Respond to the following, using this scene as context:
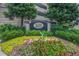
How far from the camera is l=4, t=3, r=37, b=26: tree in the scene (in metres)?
2.08

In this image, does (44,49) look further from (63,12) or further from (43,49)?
(63,12)

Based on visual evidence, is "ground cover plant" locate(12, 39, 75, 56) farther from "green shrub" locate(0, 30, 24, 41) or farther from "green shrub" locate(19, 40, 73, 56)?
"green shrub" locate(0, 30, 24, 41)

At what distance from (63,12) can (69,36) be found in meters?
0.28

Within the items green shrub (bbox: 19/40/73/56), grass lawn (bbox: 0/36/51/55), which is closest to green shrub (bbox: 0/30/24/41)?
grass lawn (bbox: 0/36/51/55)

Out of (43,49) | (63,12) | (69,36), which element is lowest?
(43,49)

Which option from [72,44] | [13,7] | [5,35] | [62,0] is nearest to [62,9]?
[62,0]

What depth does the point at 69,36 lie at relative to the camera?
6.88 feet

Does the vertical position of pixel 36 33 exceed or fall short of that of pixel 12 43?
it exceeds it

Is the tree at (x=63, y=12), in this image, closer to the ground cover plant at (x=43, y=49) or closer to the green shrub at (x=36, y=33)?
the green shrub at (x=36, y=33)

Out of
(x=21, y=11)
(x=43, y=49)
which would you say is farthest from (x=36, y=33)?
(x=21, y=11)

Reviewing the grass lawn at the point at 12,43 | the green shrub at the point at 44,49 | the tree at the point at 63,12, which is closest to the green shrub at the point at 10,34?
the grass lawn at the point at 12,43

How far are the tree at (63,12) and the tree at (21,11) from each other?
18 centimetres

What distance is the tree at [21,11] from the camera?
208 centimetres

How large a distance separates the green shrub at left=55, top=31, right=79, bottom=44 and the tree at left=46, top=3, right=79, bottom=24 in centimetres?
15
